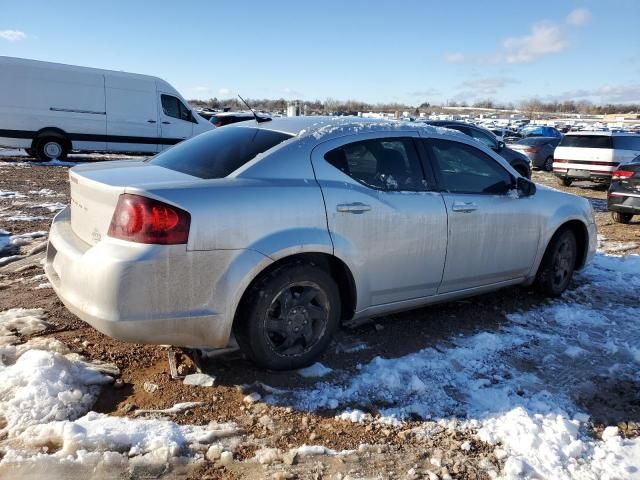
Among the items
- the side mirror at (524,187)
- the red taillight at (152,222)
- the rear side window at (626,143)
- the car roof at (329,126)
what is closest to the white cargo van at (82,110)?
the rear side window at (626,143)

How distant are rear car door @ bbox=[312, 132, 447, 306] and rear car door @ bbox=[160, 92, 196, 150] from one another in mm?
12905

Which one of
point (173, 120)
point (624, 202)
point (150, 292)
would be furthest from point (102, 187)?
point (173, 120)

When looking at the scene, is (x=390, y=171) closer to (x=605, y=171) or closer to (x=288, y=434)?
(x=288, y=434)

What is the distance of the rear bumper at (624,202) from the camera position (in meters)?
9.05

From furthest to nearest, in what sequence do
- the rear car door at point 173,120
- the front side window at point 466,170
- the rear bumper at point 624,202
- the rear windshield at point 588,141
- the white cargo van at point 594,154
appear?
the rear car door at point 173,120, the rear windshield at point 588,141, the white cargo van at point 594,154, the rear bumper at point 624,202, the front side window at point 466,170

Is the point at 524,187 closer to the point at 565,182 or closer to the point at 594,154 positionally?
the point at 594,154

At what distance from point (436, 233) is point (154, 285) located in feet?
6.66

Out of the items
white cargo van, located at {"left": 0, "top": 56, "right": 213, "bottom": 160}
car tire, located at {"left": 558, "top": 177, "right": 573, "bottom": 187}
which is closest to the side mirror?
car tire, located at {"left": 558, "top": 177, "right": 573, "bottom": 187}

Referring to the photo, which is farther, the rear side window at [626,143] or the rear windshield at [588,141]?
the rear windshield at [588,141]

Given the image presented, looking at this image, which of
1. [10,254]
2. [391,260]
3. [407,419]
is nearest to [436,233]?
[391,260]

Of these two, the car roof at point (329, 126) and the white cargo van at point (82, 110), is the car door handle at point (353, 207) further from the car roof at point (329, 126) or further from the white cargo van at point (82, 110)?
the white cargo van at point (82, 110)

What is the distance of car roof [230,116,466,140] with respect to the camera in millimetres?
3684

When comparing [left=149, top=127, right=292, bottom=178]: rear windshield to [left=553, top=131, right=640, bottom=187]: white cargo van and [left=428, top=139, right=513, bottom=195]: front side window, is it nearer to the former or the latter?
[left=428, top=139, right=513, bottom=195]: front side window

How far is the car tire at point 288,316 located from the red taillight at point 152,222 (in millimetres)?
578
